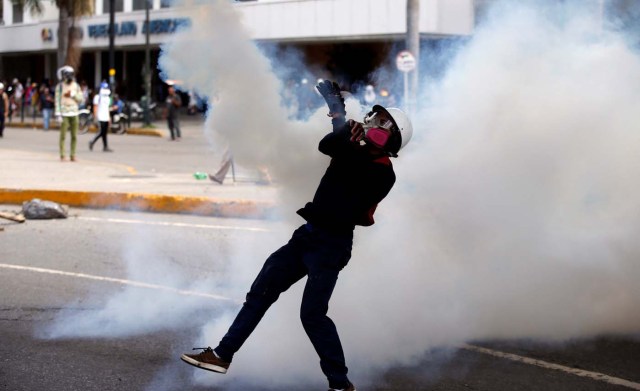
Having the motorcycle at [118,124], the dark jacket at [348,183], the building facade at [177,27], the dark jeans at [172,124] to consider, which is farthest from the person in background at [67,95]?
the motorcycle at [118,124]

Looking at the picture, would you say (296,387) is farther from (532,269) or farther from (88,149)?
(88,149)

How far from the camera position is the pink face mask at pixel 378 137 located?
4.82 metres

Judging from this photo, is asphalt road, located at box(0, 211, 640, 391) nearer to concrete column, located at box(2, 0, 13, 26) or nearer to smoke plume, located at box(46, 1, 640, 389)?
smoke plume, located at box(46, 1, 640, 389)

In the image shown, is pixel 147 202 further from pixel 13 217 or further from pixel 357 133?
pixel 357 133

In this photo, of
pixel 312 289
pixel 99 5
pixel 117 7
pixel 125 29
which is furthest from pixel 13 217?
pixel 99 5

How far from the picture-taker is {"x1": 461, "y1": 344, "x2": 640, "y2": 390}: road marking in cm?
553

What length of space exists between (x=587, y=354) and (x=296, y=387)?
202 cm

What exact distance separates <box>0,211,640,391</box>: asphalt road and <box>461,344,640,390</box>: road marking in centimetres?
2

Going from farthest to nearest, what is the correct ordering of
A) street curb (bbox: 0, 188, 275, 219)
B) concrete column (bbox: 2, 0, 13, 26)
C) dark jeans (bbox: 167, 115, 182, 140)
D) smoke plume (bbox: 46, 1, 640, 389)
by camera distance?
concrete column (bbox: 2, 0, 13, 26), dark jeans (bbox: 167, 115, 182, 140), street curb (bbox: 0, 188, 275, 219), smoke plume (bbox: 46, 1, 640, 389)

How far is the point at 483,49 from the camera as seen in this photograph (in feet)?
23.9

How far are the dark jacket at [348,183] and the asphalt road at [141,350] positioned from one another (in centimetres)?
107

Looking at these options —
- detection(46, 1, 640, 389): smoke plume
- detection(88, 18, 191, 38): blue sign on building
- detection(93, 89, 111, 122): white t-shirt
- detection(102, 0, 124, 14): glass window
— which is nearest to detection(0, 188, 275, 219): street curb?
detection(46, 1, 640, 389): smoke plume

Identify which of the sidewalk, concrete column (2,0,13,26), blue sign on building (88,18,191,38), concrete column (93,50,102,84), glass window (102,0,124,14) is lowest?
the sidewalk

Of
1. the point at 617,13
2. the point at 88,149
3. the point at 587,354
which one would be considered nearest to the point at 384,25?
the point at 88,149
